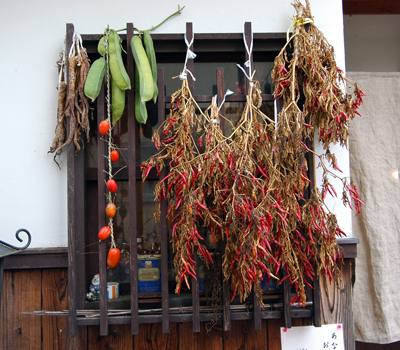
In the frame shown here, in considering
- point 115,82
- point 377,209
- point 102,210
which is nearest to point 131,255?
point 102,210

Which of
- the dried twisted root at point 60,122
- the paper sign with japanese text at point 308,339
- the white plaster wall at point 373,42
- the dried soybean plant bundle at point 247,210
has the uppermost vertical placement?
the white plaster wall at point 373,42

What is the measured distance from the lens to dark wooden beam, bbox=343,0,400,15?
2686 mm

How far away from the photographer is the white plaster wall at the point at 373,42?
2968 millimetres

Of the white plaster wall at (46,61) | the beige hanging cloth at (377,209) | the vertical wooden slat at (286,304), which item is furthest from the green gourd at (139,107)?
the beige hanging cloth at (377,209)

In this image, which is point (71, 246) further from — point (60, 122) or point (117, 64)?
point (117, 64)

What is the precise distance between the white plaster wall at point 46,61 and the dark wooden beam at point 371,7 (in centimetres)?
64

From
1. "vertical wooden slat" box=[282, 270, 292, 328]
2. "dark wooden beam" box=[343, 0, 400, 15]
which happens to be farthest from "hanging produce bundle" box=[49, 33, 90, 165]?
"dark wooden beam" box=[343, 0, 400, 15]

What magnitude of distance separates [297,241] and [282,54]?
1178 mm

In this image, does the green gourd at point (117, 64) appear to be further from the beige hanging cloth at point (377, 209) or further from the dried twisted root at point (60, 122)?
the beige hanging cloth at point (377, 209)

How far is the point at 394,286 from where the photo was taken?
2.44 meters

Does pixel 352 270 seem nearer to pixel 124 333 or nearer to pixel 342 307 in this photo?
pixel 342 307

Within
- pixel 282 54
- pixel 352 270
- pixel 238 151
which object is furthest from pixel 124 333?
pixel 282 54

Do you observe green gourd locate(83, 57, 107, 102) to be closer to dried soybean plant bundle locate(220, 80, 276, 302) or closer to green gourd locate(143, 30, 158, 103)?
green gourd locate(143, 30, 158, 103)

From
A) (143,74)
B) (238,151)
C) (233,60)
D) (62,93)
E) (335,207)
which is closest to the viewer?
(238,151)
